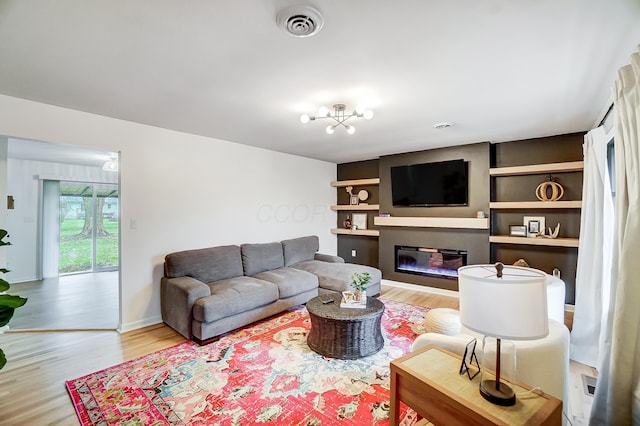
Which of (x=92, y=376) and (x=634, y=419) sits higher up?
(x=634, y=419)

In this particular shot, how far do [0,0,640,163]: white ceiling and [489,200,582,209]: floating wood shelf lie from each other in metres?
1.03

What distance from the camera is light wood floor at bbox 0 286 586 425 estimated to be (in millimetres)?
1981

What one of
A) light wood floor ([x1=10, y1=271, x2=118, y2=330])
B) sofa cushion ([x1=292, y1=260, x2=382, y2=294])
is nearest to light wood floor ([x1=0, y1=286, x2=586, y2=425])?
light wood floor ([x1=10, y1=271, x2=118, y2=330])

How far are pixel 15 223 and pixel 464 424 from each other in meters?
7.57

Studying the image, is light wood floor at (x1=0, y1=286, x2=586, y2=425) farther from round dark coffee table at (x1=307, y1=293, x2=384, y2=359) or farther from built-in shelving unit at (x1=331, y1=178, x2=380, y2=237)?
built-in shelving unit at (x1=331, y1=178, x2=380, y2=237)

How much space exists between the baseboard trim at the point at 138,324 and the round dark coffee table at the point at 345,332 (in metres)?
2.05

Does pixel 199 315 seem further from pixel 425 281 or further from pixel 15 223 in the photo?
pixel 15 223

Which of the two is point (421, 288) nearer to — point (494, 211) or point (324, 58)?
point (494, 211)

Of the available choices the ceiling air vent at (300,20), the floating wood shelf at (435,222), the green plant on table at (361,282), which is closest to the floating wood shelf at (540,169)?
the floating wood shelf at (435,222)

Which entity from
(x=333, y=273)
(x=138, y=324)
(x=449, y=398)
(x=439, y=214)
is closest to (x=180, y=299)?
(x=138, y=324)

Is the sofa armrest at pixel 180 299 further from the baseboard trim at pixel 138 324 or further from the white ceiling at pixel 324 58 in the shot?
the white ceiling at pixel 324 58

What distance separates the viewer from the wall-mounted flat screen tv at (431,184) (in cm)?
450

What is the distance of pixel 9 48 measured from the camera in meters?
1.84

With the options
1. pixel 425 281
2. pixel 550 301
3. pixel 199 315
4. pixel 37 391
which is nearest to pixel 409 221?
pixel 425 281
